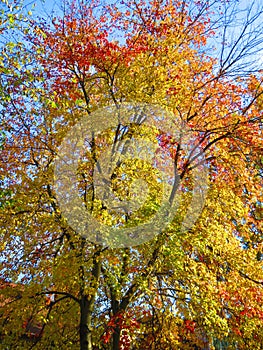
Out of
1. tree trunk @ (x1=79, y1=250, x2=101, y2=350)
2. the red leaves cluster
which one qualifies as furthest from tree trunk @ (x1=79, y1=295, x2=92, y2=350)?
the red leaves cluster

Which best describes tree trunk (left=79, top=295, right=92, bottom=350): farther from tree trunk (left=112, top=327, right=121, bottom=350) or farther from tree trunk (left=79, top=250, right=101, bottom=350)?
tree trunk (left=112, top=327, right=121, bottom=350)

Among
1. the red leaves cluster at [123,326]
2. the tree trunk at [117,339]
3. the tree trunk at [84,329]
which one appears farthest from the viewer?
the tree trunk at [117,339]

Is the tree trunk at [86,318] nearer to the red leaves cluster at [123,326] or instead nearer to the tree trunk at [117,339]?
the red leaves cluster at [123,326]

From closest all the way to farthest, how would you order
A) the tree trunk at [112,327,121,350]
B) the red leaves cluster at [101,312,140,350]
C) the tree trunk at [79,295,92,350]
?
the red leaves cluster at [101,312,140,350] → the tree trunk at [79,295,92,350] → the tree trunk at [112,327,121,350]

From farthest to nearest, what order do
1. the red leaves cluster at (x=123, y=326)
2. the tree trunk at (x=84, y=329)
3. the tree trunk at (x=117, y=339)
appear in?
the tree trunk at (x=117, y=339) < the tree trunk at (x=84, y=329) < the red leaves cluster at (x=123, y=326)

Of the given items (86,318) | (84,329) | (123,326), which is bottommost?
(84,329)

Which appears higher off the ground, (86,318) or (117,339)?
(86,318)

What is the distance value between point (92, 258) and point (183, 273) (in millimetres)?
2127

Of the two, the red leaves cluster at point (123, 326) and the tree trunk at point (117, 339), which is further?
the tree trunk at point (117, 339)

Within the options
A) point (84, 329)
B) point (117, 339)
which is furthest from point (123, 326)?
point (84, 329)

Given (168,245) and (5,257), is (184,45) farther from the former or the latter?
(5,257)

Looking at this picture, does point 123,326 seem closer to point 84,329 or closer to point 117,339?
point 117,339

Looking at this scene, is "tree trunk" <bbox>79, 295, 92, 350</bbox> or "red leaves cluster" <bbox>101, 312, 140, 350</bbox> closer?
"red leaves cluster" <bbox>101, 312, 140, 350</bbox>

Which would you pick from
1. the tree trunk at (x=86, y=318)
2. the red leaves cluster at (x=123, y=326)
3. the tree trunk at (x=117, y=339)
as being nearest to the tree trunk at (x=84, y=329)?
the tree trunk at (x=86, y=318)
